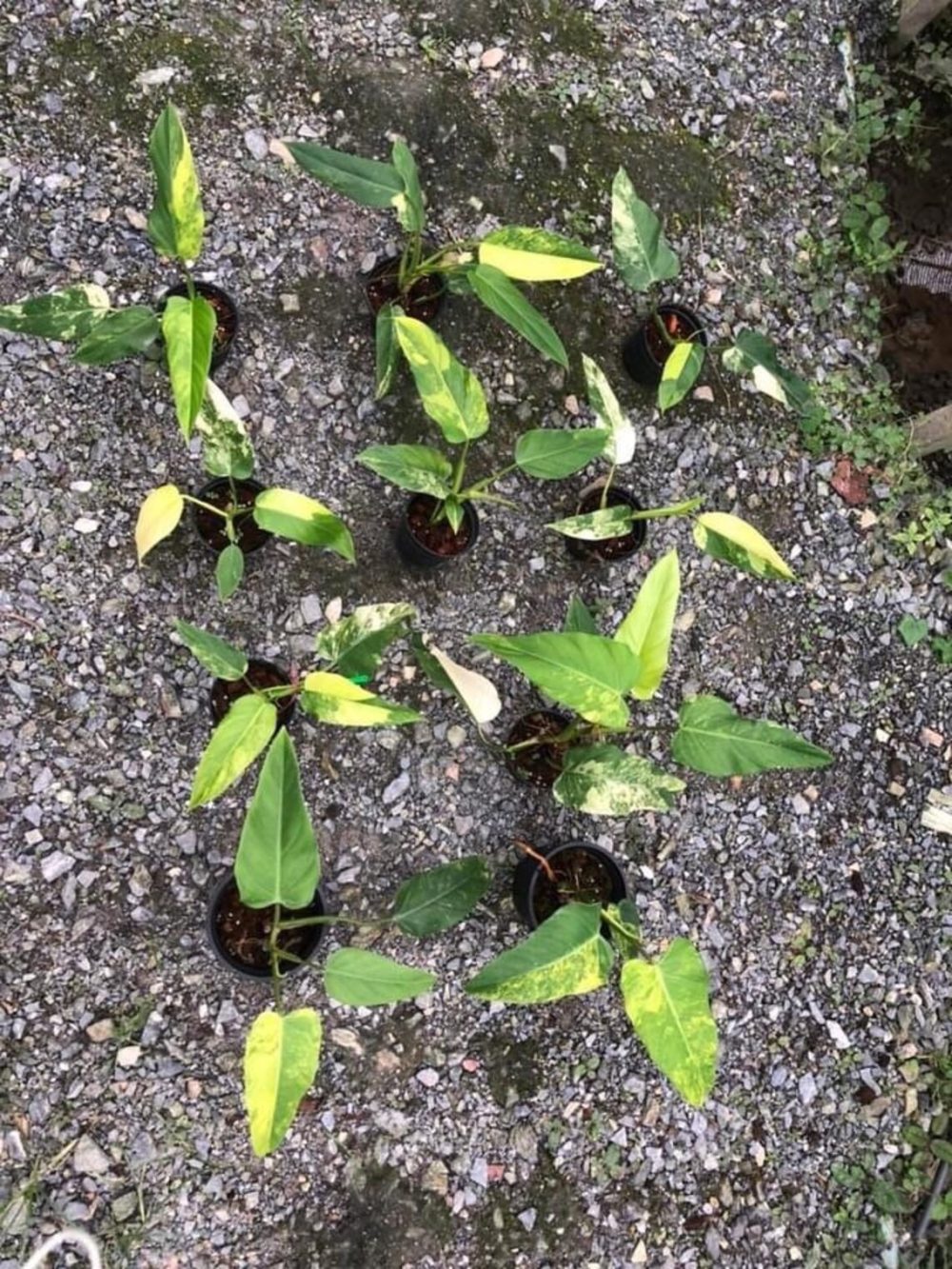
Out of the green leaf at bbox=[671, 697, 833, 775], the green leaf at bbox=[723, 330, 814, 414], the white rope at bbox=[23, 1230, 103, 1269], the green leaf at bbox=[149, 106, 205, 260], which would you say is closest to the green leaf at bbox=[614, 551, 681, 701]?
the green leaf at bbox=[671, 697, 833, 775]

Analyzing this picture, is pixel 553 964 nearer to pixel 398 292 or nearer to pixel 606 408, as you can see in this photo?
pixel 606 408

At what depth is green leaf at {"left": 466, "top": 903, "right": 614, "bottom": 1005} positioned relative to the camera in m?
1.44

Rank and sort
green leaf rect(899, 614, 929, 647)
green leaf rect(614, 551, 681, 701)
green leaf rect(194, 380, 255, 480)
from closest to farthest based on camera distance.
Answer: green leaf rect(614, 551, 681, 701), green leaf rect(194, 380, 255, 480), green leaf rect(899, 614, 929, 647)

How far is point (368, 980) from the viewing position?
1.45 metres

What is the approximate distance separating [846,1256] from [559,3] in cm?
264

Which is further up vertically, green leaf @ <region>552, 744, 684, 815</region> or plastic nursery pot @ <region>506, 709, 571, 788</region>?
green leaf @ <region>552, 744, 684, 815</region>

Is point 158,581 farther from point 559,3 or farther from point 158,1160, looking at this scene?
point 559,3

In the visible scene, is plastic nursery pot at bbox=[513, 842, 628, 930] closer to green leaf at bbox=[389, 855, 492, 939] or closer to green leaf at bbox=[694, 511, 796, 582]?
green leaf at bbox=[389, 855, 492, 939]

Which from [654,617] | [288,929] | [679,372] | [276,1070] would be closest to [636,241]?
[679,372]

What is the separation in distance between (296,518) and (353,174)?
0.57 metres

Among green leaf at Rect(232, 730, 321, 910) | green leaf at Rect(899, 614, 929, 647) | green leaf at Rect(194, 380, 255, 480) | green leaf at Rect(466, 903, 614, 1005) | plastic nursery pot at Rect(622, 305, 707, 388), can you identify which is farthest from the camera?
green leaf at Rect(899, 614, 929, 647)

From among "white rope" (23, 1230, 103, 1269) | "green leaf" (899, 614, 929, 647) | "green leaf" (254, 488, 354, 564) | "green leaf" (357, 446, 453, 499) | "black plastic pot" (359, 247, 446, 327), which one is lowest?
"white rope" (23, 1230, 103, 1269)

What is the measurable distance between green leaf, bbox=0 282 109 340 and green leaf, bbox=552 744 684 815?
1064 millimetres

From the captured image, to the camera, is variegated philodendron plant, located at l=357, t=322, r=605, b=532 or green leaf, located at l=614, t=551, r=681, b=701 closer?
green leaf, located at l=614, t=551, r=681, b=701
